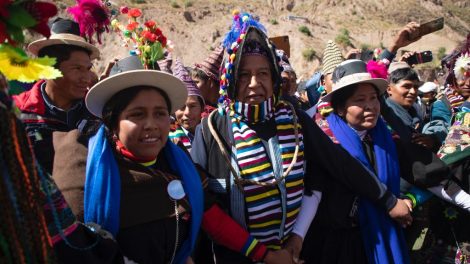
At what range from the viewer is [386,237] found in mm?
2623

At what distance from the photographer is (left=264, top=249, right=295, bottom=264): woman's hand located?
2.24 metres

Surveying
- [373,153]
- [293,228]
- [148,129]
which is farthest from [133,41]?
[373,153]

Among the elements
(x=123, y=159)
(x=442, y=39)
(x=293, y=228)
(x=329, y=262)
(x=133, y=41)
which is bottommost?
(x=329, y=262)

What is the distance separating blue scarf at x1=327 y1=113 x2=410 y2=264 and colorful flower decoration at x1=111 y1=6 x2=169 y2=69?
1.28m

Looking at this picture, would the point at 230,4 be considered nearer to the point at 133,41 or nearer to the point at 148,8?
the point at 148,8

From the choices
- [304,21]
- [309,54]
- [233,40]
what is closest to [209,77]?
[233,40]

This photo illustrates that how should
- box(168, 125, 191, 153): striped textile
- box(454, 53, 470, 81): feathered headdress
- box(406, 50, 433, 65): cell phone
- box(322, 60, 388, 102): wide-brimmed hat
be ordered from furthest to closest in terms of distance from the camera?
box(406, 50, 433, 65): cell phone, box(454, 53, 470, 81): feathered headdress, box(168, 125, 191, 153): striped textile, box(322, 60, 388, 102): wide-brimmed hat

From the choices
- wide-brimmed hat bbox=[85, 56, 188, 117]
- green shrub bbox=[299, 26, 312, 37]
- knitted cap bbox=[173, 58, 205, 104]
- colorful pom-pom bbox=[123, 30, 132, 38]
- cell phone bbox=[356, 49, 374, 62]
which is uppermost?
green shrub bbox=[299, 26, 312, 37]

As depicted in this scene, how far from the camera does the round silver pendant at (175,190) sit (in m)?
1.93

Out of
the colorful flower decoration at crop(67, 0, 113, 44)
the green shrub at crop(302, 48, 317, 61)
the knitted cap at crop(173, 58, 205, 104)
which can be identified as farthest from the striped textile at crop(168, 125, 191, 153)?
the green shrub at crop(302, 48, 317, 61)

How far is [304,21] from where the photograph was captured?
56125mm

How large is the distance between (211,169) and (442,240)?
236 centimetres

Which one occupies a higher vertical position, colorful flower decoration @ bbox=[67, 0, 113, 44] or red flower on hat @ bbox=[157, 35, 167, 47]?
colorful flower decoration @ bbox=[67, 0, 113, 44]

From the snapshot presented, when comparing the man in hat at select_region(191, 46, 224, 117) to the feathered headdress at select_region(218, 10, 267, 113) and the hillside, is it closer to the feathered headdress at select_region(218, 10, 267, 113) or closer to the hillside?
the feathered headdress at select_region(218, 10, 267, 113)
